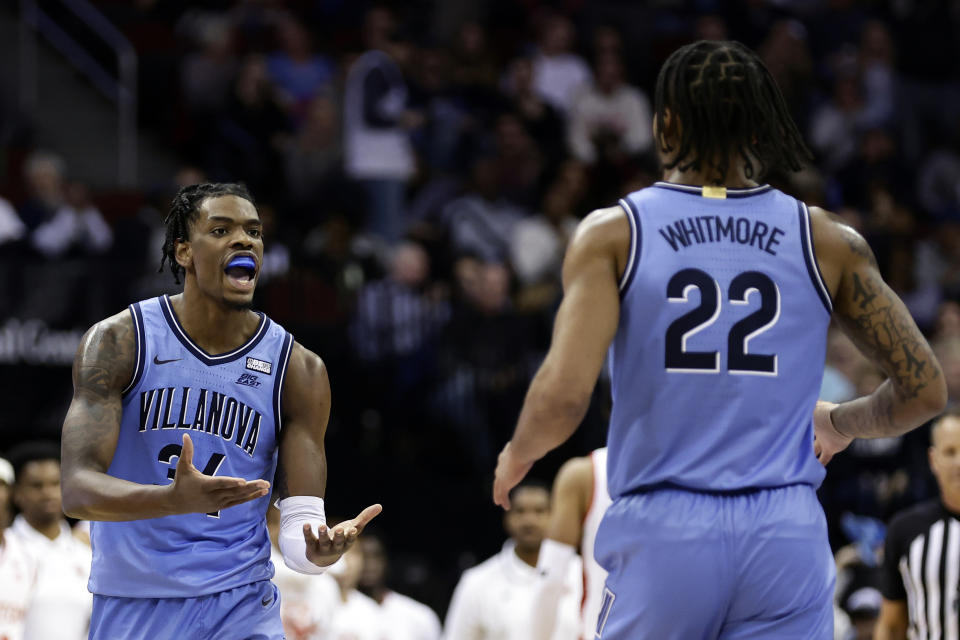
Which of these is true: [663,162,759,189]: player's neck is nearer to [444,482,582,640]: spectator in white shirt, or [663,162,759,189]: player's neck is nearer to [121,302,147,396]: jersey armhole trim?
[121,302,147,396]: jersey armhole trim

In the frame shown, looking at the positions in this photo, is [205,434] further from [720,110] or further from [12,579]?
[12,579]

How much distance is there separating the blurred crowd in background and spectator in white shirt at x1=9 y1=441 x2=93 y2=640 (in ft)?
10.00

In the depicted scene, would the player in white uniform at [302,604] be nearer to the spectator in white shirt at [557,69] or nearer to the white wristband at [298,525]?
the white wristband at [298,525]

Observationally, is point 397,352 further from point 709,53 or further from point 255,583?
point 709,53

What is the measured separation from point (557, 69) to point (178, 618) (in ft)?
36.3

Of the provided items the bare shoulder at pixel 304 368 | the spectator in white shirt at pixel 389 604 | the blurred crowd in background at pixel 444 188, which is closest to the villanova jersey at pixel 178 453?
the bare shoulder at pixel 304 368

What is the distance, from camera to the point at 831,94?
1578 cm

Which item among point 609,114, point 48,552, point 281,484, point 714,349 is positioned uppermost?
point 609,114

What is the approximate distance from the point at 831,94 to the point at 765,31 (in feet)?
3.64

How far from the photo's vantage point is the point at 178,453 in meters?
Result: 4.64

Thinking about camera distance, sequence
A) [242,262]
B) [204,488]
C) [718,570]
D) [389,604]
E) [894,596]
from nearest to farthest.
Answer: [718,570]
[204,488]
[242,262]
[894,596]
[389,604]

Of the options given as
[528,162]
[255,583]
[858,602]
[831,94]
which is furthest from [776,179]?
[255,583]

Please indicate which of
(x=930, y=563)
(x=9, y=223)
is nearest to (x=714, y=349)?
(x=930, y=563)

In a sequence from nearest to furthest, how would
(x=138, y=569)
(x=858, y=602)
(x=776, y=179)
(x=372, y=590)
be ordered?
(x=138, y=569) < (x=858, y=602) < (x=372, y=590) < (x=776, y=179)
